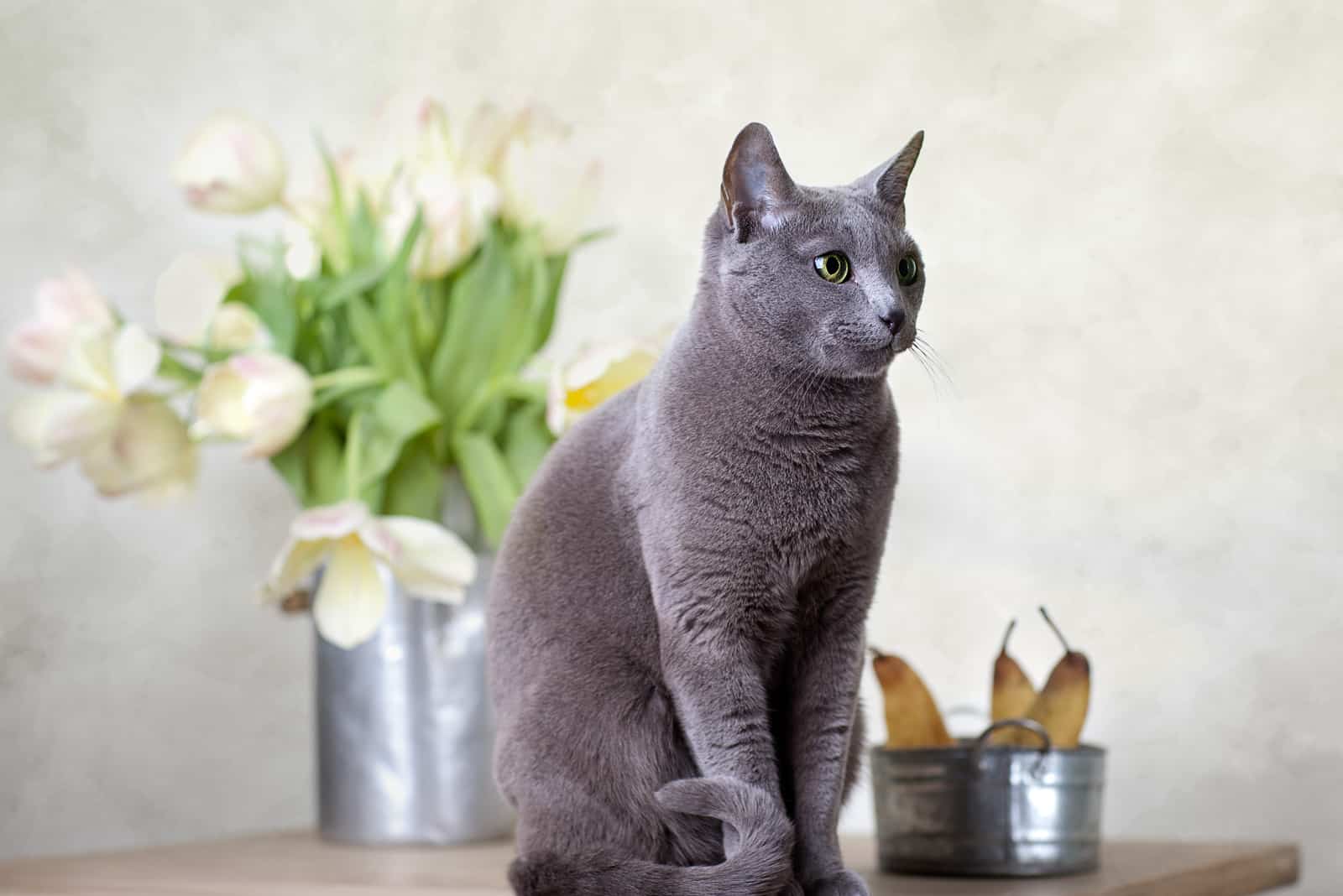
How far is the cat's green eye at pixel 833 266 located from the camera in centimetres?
69

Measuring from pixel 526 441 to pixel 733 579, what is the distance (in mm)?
537

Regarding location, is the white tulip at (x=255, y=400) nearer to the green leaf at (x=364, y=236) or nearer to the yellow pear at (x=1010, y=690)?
the green leaf at (x=364, y=236)

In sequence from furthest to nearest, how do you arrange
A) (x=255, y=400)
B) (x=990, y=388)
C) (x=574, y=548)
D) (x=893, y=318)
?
(x=990, y=388) < (x=255, y=400) < (x=574, y=548) < (x=893, y=318)

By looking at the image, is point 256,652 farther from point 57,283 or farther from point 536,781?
point 536,781

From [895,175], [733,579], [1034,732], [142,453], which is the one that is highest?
[895,175]

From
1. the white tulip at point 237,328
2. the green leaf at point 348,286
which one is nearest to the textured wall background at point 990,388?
the white tulip at point 237,328

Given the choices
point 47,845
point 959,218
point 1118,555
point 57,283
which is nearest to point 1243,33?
point 959,218

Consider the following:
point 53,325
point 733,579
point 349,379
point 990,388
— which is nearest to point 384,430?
point 349,379

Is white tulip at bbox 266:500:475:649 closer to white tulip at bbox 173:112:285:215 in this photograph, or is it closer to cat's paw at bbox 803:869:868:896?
white tulip at bbox 173:112:285:215

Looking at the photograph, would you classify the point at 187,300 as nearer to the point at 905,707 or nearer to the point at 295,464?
the point at 295,464

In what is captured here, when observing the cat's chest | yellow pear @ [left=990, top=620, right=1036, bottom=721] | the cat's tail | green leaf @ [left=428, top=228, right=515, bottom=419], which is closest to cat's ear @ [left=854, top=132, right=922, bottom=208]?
the cat's chest

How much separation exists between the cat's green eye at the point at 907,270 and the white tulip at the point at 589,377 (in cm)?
41

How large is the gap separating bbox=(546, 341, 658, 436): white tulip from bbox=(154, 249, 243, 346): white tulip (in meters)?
0.32

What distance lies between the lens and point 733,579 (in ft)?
2.32
